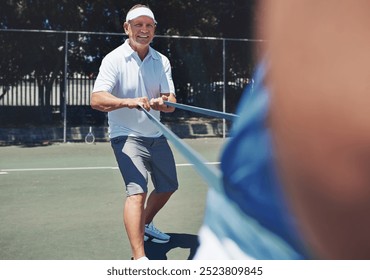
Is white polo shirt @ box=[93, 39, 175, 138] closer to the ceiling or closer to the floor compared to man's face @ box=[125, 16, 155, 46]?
closer to the floor

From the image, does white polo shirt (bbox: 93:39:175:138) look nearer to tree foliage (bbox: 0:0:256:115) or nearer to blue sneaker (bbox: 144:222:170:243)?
blue sneaker (bbox: 144:222:170:243)

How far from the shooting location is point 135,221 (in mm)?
2189

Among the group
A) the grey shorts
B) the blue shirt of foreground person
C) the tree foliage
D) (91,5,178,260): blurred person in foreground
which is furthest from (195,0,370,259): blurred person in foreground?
the tree foliage

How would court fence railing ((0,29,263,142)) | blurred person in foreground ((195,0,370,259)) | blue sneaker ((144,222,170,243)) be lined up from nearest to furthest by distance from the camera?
1. blurred person in foreground ((195,0,370,259))
2. blue sneaker ((144,222,170,243))
3. court fence railing ((0,29,263,142))

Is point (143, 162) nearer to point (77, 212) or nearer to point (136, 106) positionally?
point (136, 106)

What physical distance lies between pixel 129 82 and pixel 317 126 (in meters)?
1.62

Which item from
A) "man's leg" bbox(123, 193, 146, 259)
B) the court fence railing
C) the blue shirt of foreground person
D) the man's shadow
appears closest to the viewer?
the blue shirt of foreground person

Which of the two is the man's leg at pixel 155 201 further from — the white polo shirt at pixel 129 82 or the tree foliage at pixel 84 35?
the tree foliage at pixel 84 35

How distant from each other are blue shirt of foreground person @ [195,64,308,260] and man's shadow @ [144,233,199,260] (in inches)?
58.9

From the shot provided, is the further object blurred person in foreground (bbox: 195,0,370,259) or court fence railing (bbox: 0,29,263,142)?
court fence railing (bbox: 0,29,263,142)

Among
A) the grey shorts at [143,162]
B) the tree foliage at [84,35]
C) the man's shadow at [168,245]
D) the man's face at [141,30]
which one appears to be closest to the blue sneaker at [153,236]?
the man's shadow at [168,245]

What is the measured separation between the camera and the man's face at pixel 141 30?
2219 mm

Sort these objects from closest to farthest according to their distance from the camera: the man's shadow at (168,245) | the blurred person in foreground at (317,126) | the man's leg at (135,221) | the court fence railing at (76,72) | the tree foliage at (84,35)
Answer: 1. the blurred person in foreground at (317,126)
2. the man's leg at (135,221)
3. the man's shadow at (168,245)
4. the tree foliage at (84,35)
5. the court fence railing at (76,72)

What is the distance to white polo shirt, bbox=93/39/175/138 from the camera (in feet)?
7.37
